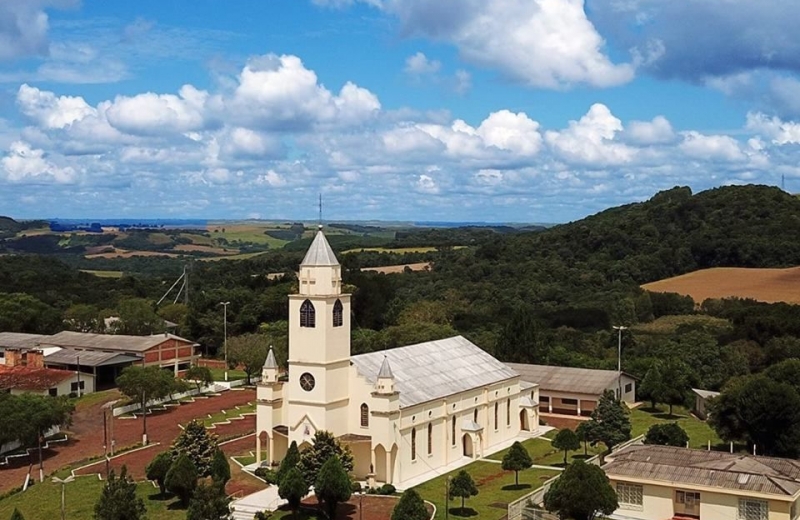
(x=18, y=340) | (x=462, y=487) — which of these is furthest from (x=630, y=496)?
(x=18, y=340)

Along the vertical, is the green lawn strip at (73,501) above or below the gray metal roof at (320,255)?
below

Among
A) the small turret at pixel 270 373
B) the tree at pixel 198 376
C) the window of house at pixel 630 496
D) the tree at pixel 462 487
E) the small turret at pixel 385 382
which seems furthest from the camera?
the tree at pixel 198 376

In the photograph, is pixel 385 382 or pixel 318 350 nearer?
pixel 385 382

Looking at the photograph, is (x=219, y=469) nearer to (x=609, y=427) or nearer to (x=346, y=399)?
(x=346, y=399)

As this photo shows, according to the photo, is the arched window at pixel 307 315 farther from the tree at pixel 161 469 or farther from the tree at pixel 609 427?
the tree at pixel 609 427

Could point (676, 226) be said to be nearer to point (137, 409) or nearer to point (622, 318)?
point (622, 318)

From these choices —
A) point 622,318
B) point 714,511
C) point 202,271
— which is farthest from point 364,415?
point 202,271

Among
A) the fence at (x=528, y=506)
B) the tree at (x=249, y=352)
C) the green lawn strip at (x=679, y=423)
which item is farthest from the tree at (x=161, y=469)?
the green lawn strip at (x=679, y=423)
